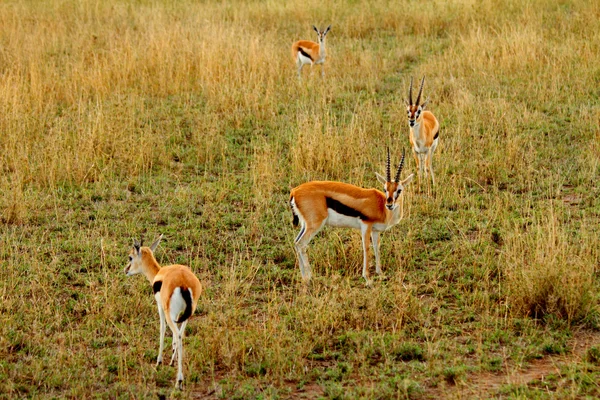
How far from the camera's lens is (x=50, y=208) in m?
7.76

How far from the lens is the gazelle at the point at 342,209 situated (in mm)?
6340

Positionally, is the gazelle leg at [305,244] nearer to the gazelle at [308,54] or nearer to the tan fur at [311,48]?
the gazelle at [308,54]

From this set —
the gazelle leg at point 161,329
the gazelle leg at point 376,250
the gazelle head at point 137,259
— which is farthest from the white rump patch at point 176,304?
the gazelle leg at point 376,250

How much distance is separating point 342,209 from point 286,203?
1.55m

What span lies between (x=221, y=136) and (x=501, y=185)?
305 centimetres

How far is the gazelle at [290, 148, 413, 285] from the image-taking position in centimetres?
634

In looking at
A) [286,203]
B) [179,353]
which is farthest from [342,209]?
[179,353]

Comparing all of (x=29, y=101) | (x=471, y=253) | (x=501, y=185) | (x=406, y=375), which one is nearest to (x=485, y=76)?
(x=501, y=185)

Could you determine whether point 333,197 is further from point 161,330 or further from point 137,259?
point 161,330

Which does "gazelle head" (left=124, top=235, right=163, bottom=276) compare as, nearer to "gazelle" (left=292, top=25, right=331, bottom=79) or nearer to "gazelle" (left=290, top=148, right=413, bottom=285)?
"gazelle" (left=290, top=148, right=413, bottom=285)

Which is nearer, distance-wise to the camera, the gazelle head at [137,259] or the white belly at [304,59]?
the gazelle head at [137,259]

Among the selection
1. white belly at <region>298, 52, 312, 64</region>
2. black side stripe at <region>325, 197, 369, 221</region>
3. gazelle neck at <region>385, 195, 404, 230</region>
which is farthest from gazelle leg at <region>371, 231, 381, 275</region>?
white belly at <region>298, 52, 312, 64</region>

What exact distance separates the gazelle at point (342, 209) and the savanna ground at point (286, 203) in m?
0.26

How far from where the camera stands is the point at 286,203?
7.86 m
